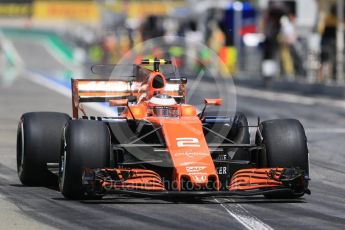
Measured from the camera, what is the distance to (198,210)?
10328mm

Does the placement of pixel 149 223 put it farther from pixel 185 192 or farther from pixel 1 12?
pixel 1 12

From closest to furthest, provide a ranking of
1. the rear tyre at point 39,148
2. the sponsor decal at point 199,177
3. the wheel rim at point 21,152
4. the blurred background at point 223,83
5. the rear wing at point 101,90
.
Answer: the blurred background at point 223,83 < the sponsor decal at point 199,177 < the rear tyre at point 39,148 < the wheel rim at point 21,152 < the rear wing at point 101,90

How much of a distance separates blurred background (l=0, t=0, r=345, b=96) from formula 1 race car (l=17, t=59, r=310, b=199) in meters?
3.76

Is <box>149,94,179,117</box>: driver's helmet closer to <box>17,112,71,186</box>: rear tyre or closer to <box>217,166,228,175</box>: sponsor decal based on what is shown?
<box>217,166,228,175</box>: sponsor decal

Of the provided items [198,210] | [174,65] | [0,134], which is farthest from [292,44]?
[198,210]

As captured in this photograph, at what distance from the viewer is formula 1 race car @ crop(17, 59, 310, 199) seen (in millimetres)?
10484

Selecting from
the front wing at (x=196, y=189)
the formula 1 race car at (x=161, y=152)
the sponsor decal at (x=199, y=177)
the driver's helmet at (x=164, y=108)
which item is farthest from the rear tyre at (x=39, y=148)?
the sponsor decal at (x=199, y=177)

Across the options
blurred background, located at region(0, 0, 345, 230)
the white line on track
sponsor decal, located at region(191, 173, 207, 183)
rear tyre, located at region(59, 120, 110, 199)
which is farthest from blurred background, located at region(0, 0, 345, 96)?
sponsor decal, located at region(191, 173, 207, 183)

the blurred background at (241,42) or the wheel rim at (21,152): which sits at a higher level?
the blurred background at (241,42)

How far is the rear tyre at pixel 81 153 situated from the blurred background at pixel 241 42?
504 cm

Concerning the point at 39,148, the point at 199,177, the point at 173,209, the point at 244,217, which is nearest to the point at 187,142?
the point at 199,177

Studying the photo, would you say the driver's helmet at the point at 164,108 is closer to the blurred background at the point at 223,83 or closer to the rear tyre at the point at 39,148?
the blurred background at the point at 223,83

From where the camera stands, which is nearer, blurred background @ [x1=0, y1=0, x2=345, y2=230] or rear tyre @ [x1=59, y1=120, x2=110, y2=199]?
blurred background @ [x1=0, y1=0, x2=345, y2=230]

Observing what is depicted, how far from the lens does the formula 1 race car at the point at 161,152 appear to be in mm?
10484
